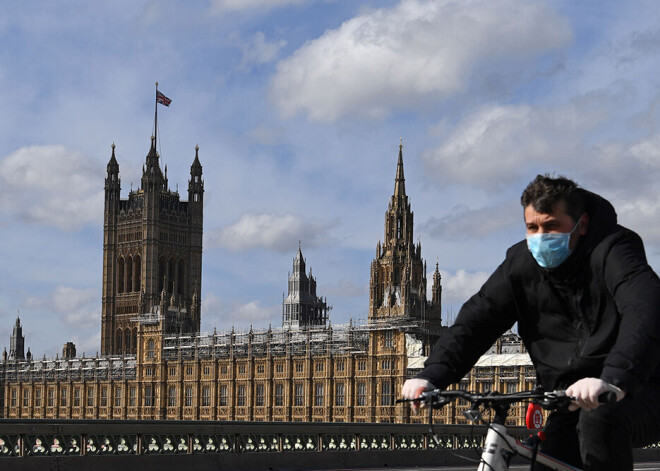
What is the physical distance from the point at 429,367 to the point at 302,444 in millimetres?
13361

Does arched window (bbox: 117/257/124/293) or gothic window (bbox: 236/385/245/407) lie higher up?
arched window (bbox: 117/257/124/293)

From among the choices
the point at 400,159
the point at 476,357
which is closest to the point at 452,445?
the point at 476,357

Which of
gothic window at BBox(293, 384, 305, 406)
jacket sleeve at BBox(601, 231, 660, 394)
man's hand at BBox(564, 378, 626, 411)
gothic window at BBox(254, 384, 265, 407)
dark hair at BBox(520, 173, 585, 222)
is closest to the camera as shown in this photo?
man's hand at BBox(564, 378, 626, 411)

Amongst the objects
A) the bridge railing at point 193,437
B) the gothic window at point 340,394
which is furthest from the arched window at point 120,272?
the bridge railing at point 193,437

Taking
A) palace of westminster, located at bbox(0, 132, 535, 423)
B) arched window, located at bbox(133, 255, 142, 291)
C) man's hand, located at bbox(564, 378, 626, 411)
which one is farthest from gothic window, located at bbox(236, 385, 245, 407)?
man's hand, located at bbox(564, 378, 626, 411)

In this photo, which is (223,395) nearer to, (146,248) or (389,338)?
(389,338)

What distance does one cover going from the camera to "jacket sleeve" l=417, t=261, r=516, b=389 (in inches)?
176

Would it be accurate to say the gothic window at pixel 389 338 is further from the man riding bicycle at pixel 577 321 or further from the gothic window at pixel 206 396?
the man riding bicycle at pixel 577 321

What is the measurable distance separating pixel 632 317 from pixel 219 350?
8703 cm

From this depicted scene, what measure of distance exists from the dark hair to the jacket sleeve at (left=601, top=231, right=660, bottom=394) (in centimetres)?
23

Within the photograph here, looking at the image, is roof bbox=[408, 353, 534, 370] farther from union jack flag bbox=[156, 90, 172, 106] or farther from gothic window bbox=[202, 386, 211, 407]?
union jack flag bbox=[156, 90, 172, 106]

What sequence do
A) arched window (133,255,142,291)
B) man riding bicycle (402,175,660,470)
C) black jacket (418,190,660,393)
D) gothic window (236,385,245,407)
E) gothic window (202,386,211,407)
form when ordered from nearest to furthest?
man riding bicycle (402,175,660,470)
black jacket (418,190,660,393)
gothic window (236,385,245,407)
gothic window (202,386,211,407)
arched window (133,255,142,291)

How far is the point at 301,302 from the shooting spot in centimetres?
11156

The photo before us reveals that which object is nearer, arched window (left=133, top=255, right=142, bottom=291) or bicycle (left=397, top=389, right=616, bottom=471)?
bicycle (left=397, top=389, right=616, bottom=471)
